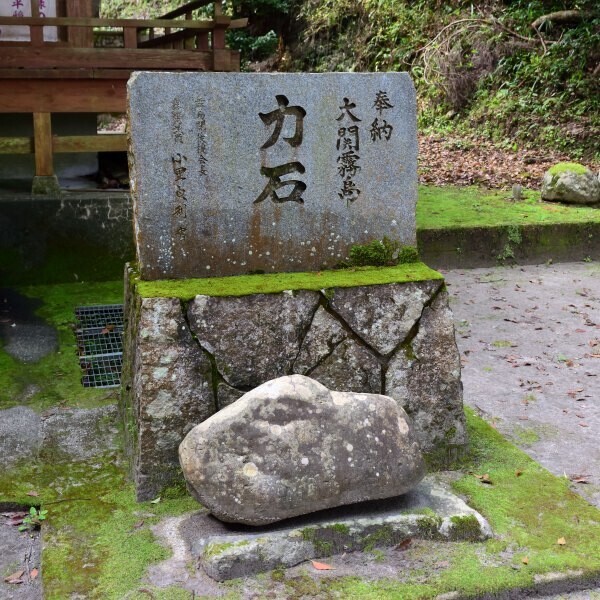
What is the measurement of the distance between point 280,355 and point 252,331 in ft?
0.62

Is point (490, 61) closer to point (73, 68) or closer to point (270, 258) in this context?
point (73, 68)

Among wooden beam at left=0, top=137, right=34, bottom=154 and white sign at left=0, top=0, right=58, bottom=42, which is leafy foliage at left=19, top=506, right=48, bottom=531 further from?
white sign at left=0, top=0, right=58, bottom=42

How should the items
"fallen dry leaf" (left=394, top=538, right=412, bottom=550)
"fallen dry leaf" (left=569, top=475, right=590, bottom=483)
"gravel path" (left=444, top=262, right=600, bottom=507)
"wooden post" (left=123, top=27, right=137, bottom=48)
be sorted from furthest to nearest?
"wooden post" (left=123, top=27, right=137, bottom=48)
"gravel path" (left=444, top=262, right=600, bottom=507)
"fallen dry leaf" (left=569, top=475, right=590, bottom=483)
"fallen dry leaf" (left=394, top=538, right=412, bottom=550)

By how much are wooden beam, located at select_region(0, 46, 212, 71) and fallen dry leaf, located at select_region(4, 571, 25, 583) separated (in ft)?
17.4

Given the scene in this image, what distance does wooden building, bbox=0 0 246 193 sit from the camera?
7.16 m

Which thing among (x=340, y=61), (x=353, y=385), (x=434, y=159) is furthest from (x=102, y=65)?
(x=340, y=61)

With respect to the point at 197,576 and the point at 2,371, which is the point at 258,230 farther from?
the point at 2,371

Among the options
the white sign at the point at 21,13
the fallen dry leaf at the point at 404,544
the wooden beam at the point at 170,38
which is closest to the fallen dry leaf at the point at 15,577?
the fallen dry leaf at the point at 404,544

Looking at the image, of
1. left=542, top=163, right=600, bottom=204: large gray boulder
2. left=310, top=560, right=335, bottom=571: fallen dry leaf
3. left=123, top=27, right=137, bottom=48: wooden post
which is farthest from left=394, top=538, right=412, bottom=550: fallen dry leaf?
left=542, top=163, right=600, bottom=204: large gray boulder

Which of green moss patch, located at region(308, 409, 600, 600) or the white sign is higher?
the white sign

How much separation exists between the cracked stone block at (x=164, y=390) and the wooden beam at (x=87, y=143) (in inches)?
164

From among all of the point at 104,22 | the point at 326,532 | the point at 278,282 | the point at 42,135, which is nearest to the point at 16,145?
the point at 42,135

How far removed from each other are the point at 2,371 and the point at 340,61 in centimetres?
1397

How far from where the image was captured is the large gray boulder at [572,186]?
998 cm
